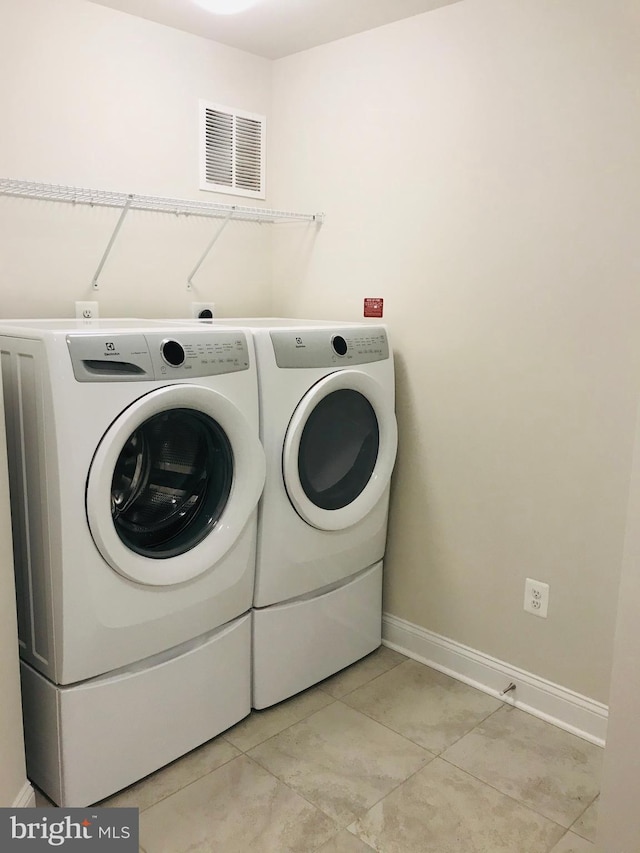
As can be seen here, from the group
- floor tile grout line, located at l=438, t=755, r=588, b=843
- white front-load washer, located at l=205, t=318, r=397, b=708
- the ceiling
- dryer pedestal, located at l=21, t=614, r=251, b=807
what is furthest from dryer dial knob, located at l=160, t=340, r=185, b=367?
floor tile grout line, located at l=438, t=755, r=588, b=843

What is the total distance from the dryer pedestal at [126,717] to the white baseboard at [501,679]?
2.47ft

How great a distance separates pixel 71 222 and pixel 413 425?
50.8 inches

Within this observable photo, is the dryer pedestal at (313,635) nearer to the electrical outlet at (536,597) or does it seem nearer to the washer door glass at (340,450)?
the washer door glass at (340,450)

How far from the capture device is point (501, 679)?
2242 millimetres

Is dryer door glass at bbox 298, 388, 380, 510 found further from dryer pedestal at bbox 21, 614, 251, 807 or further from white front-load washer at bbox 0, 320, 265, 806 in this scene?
dryer pedestal at bbox 21, 614, 251, 807

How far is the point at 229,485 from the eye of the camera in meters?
1.91

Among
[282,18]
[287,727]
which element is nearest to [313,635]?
[287,727]

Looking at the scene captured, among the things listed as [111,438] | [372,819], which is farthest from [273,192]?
[372,819]

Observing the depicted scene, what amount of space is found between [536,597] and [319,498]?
0.73 m

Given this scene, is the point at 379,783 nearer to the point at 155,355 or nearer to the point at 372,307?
the point at 155,355

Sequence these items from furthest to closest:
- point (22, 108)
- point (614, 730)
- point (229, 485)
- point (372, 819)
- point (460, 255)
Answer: point (460, 255) → point (22, 108) → point (229, 485) → point (372, 819) → point (614, 730)

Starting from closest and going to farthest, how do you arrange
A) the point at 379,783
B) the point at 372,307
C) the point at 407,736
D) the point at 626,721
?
the point at 626,721 < the point at 379,783 < the point at 407,736 < the point at 372,307

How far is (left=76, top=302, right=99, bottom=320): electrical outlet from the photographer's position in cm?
224

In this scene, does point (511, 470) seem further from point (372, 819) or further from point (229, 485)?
point (372, 819)
